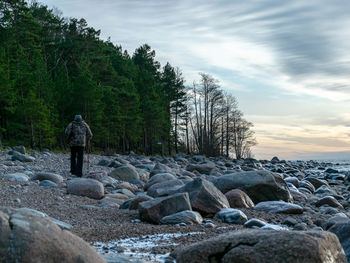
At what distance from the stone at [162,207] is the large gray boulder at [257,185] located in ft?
9.69

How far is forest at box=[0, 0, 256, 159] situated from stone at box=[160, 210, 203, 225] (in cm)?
2644

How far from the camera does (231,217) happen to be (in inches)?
268

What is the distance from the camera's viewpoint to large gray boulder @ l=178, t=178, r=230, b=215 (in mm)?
7230

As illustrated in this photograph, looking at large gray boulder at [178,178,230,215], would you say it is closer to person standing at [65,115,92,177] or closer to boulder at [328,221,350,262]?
boulder at [328,221,350,262]

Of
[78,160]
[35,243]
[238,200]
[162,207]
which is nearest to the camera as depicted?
[35,243]

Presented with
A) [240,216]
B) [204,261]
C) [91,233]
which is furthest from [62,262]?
[240,216]

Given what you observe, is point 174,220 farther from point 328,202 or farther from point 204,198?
point 328,202

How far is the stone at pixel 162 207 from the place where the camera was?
21.7 feet

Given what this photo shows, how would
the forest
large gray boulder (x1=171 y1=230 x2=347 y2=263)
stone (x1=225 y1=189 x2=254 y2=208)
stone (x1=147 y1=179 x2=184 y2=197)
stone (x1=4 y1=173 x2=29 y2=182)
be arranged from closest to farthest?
large gray boulder (x1=171 y1=230 x2=347 y2=263) < stone (x1=225 y1=189 x2=254 y2=208) < stone (x1=147 y1=179 x2=184 y2=197) < stone (x1=4 y1=173 x2=29 y2=182) < the forest

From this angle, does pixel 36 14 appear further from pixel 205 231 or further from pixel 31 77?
pixel 205 231

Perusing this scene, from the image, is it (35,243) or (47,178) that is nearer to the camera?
(35,243)

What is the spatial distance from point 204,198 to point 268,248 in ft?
12.6

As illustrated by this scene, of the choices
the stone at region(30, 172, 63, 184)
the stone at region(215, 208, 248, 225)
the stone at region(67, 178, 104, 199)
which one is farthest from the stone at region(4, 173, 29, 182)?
the stone at region(215, 208, 248, 225)

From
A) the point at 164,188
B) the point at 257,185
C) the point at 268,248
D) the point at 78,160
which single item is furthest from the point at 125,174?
the point at 268,248
